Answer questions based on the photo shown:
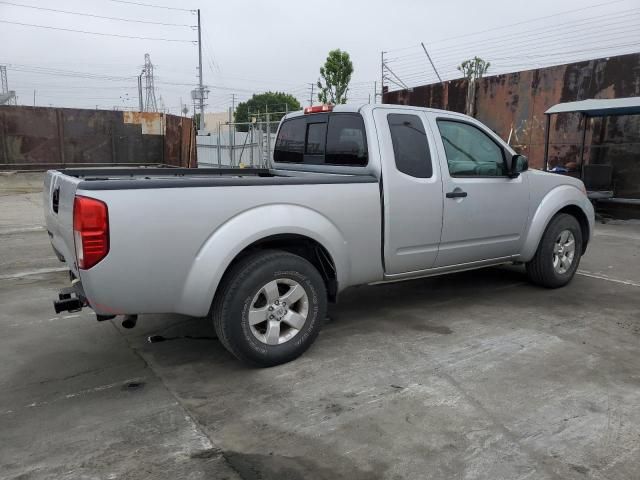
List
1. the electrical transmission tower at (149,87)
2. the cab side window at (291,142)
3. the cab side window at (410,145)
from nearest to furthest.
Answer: the cab side window at (410,145) < the cab side window at (291,142) < the electrical transmission tower at (149,87)

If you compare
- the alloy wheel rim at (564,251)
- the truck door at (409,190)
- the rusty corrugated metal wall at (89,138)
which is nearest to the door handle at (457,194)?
the truck door at (409,190)

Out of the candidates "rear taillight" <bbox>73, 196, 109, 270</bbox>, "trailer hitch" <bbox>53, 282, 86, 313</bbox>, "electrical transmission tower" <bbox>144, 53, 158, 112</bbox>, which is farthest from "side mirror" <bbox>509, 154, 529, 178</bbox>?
"electrical transmission tower" <bbox>144, 53, 158, 112</bbox>


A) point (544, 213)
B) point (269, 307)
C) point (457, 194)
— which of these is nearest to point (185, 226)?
point (269, 307)

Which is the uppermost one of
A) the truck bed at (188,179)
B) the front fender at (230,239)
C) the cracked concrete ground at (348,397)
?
the truck bed at (188,179)

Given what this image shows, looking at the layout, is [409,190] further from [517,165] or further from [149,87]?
[149,87]

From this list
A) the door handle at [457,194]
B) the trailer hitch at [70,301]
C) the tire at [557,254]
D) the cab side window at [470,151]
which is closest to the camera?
the trailer hitch at [70,301]

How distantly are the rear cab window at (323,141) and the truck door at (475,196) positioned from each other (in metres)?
0.69

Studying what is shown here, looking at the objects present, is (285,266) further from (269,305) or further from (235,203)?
(235,203)

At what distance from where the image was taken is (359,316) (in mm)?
4898

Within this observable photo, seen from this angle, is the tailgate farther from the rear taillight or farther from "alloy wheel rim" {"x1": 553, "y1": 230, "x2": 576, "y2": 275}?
"alloy wheel rim" {"x1": 553, "y1": 230, "x2": 576, "y2": 275}

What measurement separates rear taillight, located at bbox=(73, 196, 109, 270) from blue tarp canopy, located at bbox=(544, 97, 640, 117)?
10.0 meters

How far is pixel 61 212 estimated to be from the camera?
3.44 metres

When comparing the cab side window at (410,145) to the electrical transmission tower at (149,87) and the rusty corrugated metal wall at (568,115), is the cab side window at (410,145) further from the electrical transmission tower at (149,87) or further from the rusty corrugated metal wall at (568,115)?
the electrical transmission tower at (149,87)

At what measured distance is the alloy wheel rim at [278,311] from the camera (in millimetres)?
3582
